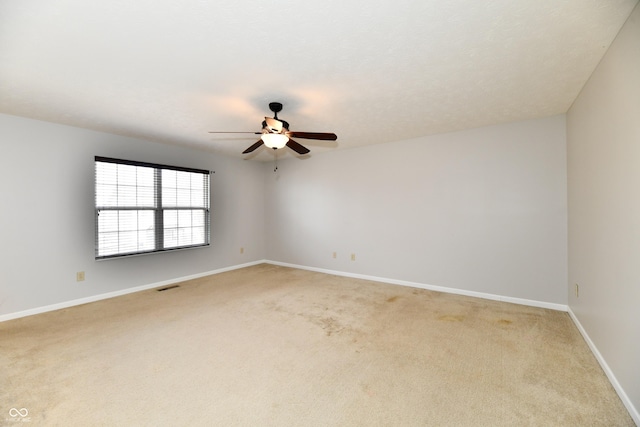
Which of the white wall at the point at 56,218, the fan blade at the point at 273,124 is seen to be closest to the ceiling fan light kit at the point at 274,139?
the fan blade at the point at 273,124

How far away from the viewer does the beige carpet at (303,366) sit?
65.2 inches

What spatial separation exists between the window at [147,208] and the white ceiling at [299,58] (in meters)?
0.92

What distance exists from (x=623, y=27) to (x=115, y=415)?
3.96m

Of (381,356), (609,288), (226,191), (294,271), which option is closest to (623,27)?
(609,288)

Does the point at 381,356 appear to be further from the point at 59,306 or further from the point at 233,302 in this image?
the point at 59,306

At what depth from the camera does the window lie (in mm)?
3836

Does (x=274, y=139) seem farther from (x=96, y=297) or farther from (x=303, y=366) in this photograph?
(x=96, y=297)

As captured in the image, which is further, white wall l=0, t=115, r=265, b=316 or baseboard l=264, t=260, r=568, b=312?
baseboard l=264, t=260, r=568, b=312

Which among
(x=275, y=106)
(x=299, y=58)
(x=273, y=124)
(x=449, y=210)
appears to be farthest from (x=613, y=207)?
(x=275, y=106)

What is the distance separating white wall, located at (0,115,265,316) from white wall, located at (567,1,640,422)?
5330 millimetres

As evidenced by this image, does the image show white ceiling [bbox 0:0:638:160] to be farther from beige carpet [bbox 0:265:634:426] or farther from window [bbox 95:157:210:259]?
beige carpet [bbox 0:265:634:426]

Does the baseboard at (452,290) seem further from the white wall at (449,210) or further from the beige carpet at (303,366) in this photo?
the beige carpet at (303,366)

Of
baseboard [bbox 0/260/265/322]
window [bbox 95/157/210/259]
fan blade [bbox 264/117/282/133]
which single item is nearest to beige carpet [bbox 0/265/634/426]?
baseboard [bbox 0/260/265/322]

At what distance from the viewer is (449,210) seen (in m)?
4.10
